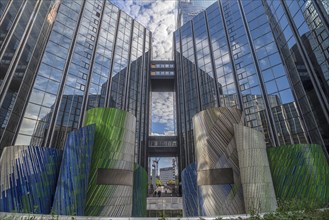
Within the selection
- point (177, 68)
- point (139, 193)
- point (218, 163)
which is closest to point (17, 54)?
point (139, 193)

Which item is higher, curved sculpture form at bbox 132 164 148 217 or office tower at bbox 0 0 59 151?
office tower at bbox 0 0 59 151

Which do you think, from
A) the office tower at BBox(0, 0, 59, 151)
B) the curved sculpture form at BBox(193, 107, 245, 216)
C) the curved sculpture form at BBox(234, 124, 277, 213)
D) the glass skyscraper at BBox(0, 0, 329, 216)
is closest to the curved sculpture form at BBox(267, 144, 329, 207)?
the glass skyscraper at BBox(0, 0, 329, 216)

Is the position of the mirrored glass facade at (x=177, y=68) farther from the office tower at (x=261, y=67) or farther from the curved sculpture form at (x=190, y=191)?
the curved sculpture form at (x=190, y=191)

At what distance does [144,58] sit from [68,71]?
2073 centimetres

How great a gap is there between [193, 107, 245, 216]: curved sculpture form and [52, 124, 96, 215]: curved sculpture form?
6.70 meters

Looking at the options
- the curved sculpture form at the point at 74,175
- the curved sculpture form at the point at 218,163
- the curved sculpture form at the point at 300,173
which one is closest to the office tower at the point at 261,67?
the curved sculpture form at the point at 300,173

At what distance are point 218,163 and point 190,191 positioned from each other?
18.8 ft

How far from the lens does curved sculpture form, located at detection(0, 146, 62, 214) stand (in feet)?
30.6

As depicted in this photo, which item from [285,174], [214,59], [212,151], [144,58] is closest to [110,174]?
[212,151]

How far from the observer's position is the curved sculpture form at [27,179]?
367 inches

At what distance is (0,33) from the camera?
77.0 ft

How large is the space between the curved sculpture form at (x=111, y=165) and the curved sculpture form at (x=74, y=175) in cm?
44

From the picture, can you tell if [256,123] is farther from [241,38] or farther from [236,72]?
[241,38]

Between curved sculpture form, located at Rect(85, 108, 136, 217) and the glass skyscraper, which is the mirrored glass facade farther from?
curved sculpture form, located at Rect(85, 108, 136, 217)
